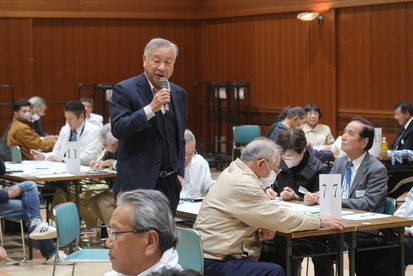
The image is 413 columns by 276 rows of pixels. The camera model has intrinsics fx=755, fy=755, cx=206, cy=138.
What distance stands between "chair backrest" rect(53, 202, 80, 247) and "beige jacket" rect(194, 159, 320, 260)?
1041 millimetres

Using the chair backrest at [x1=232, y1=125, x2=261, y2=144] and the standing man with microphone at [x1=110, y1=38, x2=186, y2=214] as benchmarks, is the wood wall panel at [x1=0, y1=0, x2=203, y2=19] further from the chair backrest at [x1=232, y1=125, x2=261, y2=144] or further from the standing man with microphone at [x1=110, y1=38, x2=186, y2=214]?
the standing man with microphone at [x1=110, y1=38, x2=186, y2=214]

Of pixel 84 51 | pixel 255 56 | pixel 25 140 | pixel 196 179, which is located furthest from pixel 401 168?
pixel 84 51

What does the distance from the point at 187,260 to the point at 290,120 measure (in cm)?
481

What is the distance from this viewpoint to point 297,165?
18.0 ft

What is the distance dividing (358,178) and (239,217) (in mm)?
1223

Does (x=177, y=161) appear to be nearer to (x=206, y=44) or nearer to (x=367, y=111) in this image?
(x=367, y=111)

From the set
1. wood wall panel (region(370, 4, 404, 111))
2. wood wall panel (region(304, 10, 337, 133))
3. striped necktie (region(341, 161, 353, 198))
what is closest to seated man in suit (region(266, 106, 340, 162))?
wood wall panel (region(370, 4, 404, 111))

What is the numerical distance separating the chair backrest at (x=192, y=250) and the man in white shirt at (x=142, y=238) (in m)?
1.27

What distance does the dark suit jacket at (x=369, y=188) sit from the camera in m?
4.86

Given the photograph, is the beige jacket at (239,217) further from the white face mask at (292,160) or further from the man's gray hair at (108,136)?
the man's gray hair at (108,136)

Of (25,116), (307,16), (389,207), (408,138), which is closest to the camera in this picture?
(389,207)

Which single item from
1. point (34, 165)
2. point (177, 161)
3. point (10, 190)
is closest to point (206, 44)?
point (34, 165)

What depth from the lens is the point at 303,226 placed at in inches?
163

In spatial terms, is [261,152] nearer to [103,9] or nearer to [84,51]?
[84,51]
